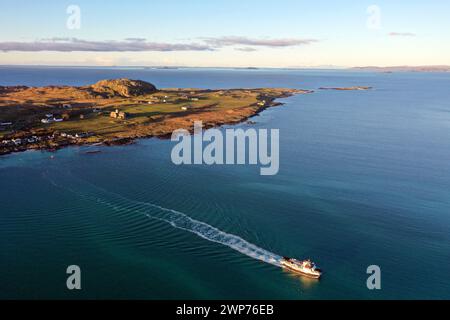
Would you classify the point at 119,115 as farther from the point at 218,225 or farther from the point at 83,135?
the point at 218,225

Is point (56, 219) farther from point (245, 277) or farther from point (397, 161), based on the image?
point (397, 161)

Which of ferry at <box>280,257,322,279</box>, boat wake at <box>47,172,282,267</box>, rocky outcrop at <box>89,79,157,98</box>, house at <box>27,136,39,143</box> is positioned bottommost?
ferry at <box>280,257,322,279</box>

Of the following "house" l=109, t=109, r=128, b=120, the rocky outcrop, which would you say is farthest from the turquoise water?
the rocky outcrop

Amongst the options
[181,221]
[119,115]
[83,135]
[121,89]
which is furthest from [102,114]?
[181,221]

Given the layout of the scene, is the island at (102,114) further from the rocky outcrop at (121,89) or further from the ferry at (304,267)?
the ferry at (304,267)

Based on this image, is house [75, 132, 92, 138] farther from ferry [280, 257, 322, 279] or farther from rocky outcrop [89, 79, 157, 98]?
rocky outcrop [89, 79, 157, 98]
